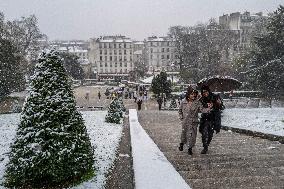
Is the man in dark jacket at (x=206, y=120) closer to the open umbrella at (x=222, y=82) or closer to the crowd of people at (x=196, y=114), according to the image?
the crowd of people at (x=196, y=114)

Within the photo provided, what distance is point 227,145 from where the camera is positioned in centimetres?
924

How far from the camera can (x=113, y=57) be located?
12275cm

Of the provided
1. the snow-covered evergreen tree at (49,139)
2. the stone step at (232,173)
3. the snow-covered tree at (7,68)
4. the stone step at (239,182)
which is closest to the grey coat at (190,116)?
the stone step at (232,173)

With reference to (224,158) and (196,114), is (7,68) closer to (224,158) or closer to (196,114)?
(196,114)

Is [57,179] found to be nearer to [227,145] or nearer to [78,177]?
[78,177]

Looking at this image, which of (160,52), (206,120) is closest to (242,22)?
(160,52)

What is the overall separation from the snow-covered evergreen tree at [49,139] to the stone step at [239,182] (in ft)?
6.42

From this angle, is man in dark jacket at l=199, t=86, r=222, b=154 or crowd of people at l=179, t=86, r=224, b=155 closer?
crowd of people at l=179, t=86, r=224, b=155

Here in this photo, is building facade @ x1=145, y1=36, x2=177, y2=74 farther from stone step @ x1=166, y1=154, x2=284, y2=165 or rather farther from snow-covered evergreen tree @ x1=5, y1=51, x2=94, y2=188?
snow-covered evergreen tree @ x1=5, y1=51, x2=94, y2=188

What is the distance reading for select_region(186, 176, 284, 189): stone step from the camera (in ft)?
17.8

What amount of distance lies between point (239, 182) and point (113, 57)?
4661 inches

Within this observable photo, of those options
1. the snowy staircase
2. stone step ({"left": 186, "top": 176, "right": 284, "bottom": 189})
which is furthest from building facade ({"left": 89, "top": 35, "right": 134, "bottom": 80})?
stone step ({"left": 186, "top": 176, "right": 284, "bottom": 189})

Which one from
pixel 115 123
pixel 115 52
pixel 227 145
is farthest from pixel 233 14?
pixel 227 145

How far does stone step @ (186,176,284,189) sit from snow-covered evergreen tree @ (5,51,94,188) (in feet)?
6.42
